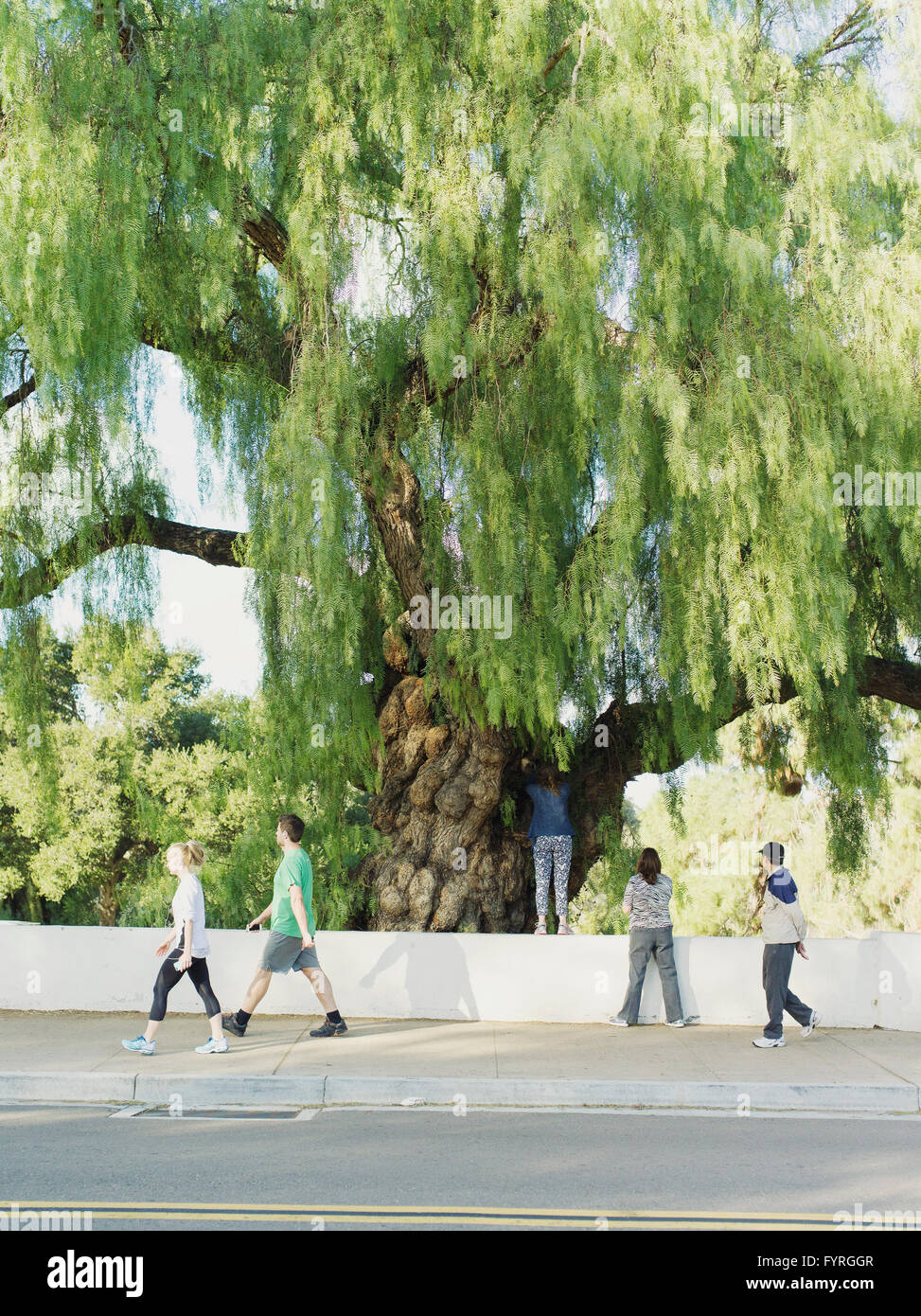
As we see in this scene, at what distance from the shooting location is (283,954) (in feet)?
30.2

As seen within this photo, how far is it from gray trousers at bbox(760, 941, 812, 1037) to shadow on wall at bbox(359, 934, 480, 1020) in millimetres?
2631

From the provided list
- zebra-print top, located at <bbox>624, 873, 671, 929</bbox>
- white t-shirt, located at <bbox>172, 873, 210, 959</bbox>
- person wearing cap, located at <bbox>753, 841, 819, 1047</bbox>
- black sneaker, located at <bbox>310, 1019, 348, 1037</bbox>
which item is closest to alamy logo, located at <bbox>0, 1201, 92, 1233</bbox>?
white t-shirt, located at <bbox>172, 873, 210, 959</bbox>

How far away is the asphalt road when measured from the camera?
5.33 meters

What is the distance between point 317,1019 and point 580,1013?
2407 mm

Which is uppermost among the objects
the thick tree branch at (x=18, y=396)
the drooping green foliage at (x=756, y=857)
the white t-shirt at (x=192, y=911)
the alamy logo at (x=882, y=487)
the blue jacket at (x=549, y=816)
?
the thick tree branch at (x=18, y=396)

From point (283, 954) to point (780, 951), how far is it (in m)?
4.16

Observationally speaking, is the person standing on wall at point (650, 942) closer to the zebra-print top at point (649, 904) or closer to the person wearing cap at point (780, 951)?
the zebra-print top at point (649, 904)

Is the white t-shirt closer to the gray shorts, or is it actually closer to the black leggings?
the black leggings

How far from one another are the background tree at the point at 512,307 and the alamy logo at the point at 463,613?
121mm

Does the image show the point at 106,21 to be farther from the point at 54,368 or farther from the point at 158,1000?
the point at 158,1000

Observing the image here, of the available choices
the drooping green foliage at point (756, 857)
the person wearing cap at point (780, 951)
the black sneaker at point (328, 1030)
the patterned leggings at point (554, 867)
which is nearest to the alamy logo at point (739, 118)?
the person wearing cap at point (780, 951)

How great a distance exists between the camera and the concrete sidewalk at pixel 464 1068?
7.91 metres

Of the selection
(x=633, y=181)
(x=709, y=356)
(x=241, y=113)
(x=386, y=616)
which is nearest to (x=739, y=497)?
(x=709, y=356)
